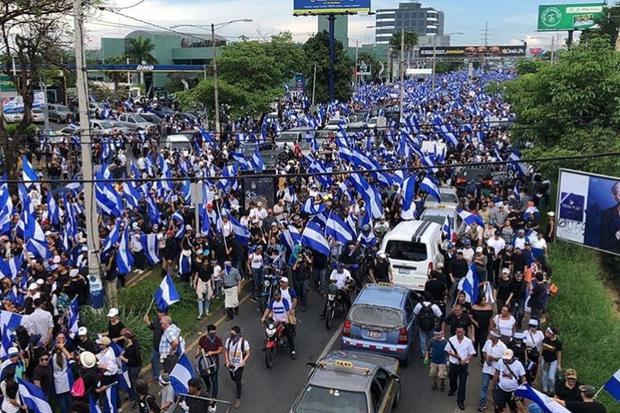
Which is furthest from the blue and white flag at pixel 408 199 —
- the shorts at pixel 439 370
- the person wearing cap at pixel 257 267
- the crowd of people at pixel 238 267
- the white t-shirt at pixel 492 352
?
the white t-shirt at pixel 492 352

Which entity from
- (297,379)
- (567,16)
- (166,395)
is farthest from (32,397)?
(567,16)

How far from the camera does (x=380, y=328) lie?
12.2 meters

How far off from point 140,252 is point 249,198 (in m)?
5.22

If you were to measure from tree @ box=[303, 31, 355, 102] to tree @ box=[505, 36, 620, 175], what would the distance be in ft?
142

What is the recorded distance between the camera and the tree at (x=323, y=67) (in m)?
64.6

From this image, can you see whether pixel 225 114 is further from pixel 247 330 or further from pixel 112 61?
pixel 112 61

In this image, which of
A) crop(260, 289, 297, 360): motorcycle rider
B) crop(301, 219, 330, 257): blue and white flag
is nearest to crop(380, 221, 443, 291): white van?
crop(301, 219, 330, 257): blue and white flag

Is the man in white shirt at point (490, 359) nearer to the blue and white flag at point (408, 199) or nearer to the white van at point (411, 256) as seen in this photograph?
the white van at point (411, 256)

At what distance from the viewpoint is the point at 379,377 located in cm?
992

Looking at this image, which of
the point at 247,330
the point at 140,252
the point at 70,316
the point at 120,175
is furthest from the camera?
the point at 120,175

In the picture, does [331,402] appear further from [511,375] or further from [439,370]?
[439,370]

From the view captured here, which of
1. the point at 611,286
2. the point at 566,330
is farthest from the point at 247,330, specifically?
the point at 611,286

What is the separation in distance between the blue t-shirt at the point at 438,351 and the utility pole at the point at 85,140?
692 cm

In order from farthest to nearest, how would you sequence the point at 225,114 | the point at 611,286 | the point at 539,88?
the point at 225,114
the point at 539,88
the point at 611,286
